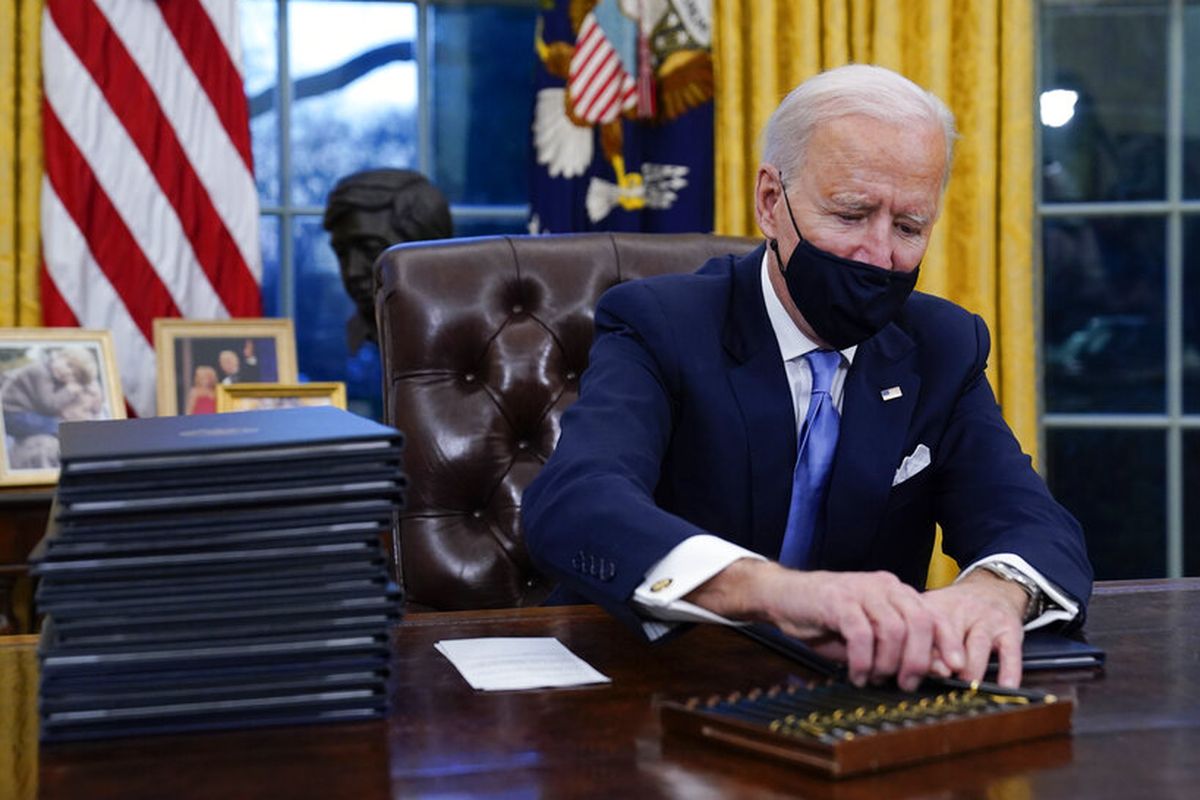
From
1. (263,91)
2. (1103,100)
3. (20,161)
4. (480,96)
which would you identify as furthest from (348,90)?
(1103,100)

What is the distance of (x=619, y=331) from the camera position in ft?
6.29

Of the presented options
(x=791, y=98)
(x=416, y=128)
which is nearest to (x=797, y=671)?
(x=791, y=98)

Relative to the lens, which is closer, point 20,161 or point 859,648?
point 859,648

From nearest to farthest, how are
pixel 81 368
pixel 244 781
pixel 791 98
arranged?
pixel 244 781, pixel 791 98, pixel 81 368

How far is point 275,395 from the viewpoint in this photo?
300 cm

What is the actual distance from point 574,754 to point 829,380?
979mm

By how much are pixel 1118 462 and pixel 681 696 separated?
3.01 meters

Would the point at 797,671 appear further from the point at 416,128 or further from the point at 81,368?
the point at 416,128

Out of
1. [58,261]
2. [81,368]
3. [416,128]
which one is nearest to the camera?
[81,368]

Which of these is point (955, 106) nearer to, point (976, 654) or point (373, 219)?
point (373, 219)

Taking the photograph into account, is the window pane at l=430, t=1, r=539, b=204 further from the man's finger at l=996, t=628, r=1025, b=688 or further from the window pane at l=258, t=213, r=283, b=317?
the man's finger at l=996, t=628, r=1025, b=688

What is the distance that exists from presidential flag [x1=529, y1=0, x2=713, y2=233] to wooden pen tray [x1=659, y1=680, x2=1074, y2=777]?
2.52m

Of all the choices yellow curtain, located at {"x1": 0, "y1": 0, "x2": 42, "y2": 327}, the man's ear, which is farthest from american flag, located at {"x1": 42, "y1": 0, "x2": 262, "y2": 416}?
the man's ear

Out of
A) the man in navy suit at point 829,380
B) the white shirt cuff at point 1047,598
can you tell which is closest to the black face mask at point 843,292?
the man in navy suit at point 829,380
